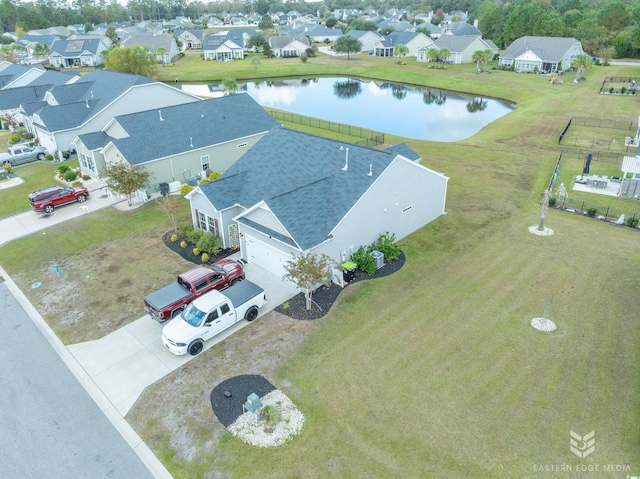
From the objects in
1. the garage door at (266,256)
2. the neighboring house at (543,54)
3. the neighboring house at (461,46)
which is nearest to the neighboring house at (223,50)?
the neighboring house at (461,46)

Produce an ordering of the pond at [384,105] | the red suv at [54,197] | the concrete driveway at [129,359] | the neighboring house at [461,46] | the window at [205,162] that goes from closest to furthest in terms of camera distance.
A: the concrete driveway at [129,359] → the red suv at [54,197] → the window at [205,162] → the pond at [384,105] → the neighboring house at [461,46]

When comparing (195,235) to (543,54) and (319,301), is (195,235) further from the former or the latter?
(543,54)

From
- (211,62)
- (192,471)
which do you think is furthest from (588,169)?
(211,62)

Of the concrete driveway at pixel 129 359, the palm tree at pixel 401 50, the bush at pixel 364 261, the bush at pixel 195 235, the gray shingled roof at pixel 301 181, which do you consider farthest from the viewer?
the palm tree at pixel 401 50

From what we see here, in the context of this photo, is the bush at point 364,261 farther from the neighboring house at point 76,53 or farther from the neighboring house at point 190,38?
the neighboring house at point 190,38

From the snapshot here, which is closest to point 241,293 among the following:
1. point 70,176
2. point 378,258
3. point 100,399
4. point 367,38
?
point 100,399

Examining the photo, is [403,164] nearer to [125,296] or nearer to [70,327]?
[125,296]

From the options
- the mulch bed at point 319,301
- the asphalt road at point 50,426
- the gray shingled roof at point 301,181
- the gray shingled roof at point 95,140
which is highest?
the gray shingled roof at point 301,181
